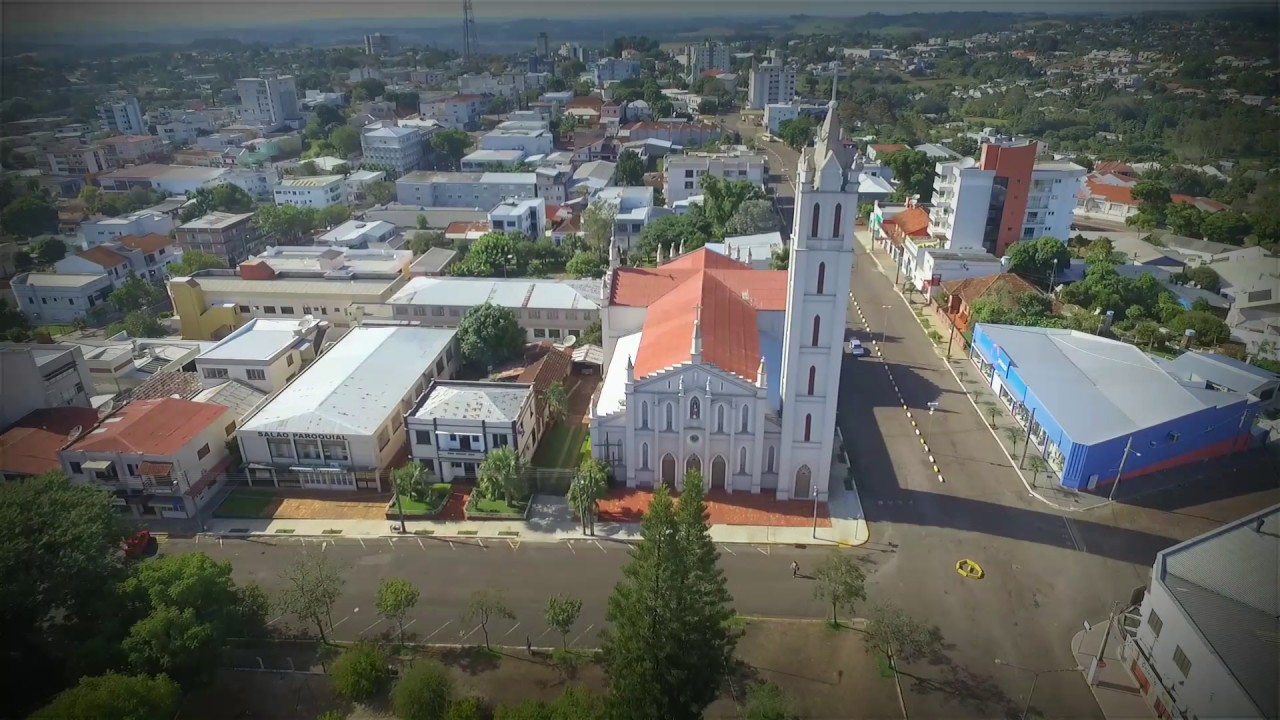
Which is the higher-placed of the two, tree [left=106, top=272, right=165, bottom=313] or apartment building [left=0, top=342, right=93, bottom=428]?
apartment building [left=0, top=342, right=93, bottom=428]

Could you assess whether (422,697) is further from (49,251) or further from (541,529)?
(49,251)

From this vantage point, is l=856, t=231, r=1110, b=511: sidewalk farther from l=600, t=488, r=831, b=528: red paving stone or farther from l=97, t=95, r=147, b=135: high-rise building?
l=97, t=95, r=147, b=135: high-rise building

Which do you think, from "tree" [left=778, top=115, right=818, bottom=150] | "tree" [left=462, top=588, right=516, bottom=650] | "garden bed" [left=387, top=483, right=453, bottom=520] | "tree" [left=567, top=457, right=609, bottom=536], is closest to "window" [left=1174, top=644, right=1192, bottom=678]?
"tree" [left=567, top=457, right=609, bottom=536]

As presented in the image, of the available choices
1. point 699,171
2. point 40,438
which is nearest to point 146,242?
point 40,438

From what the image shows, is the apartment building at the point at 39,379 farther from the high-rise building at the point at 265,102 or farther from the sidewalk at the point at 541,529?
the high-rise building at the point at 265,102

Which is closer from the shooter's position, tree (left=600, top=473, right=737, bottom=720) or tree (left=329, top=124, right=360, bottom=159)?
tree (left=600, top=473, right=737, bottom=720)
